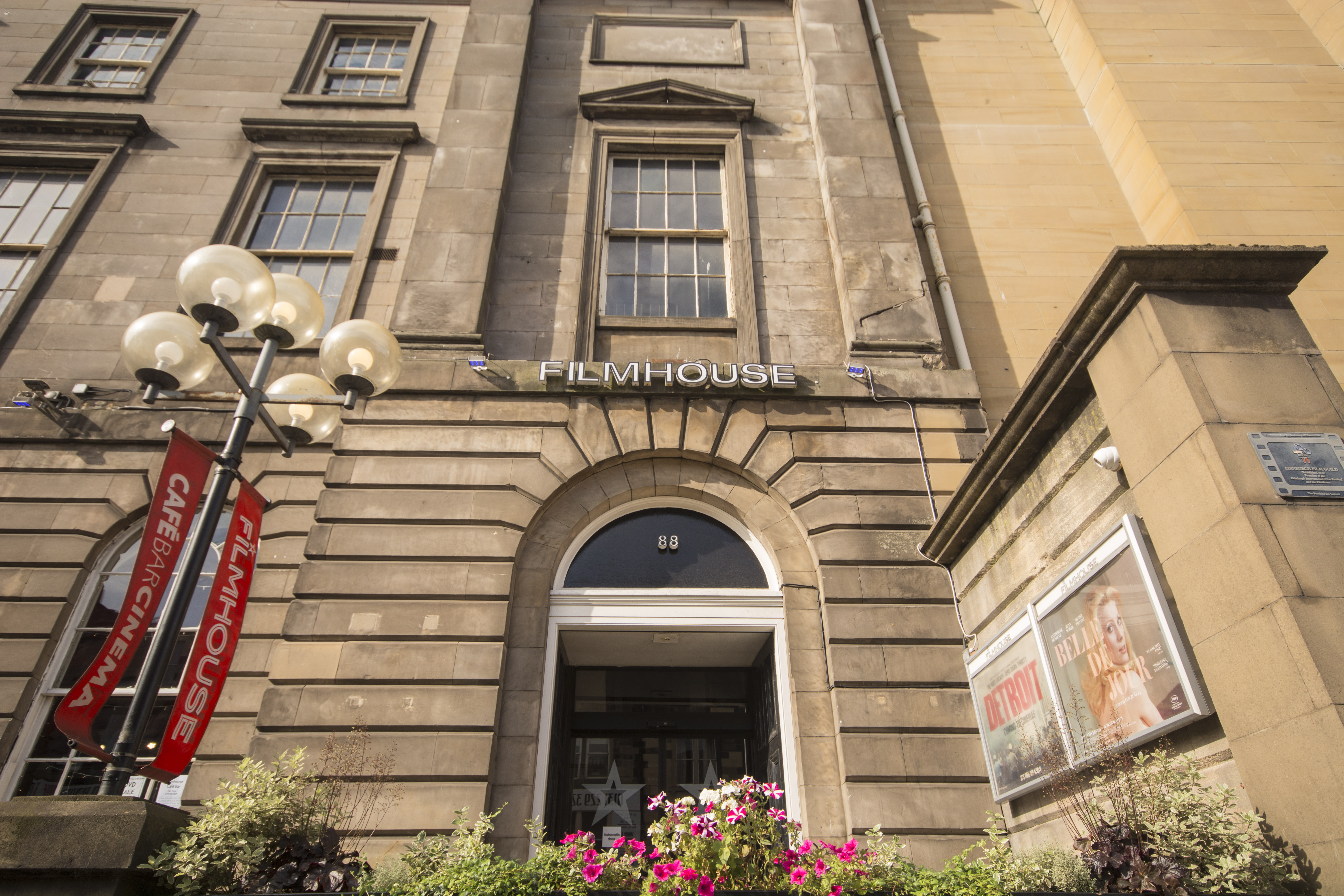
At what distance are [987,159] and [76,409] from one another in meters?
14.5

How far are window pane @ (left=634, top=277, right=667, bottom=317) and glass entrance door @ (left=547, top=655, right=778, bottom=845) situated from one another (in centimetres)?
505

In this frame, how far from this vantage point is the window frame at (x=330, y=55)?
13.2 m

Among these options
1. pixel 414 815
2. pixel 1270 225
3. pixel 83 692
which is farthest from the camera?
pixel 1270 225

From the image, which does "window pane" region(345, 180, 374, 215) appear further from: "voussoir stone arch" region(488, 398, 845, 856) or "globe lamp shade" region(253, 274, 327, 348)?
"globe lamp shade" region(253, 274, 327, 348)

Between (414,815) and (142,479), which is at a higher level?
(142,479)

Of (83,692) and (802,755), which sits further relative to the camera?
(802,755)

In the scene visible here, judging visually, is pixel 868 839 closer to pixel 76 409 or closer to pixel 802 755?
pixel 802 755

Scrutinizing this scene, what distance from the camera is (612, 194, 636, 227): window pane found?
39.5ft

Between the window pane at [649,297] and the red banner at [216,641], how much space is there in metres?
5.84

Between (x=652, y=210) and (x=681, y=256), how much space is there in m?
1.11

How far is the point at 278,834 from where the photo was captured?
482 cm

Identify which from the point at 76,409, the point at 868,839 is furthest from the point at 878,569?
the point at 76,409

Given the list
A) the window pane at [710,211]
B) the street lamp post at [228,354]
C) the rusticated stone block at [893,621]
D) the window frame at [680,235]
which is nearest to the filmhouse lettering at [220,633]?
the street lamp post at [228,354]

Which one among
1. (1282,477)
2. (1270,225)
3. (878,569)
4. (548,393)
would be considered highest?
(1270,225)
